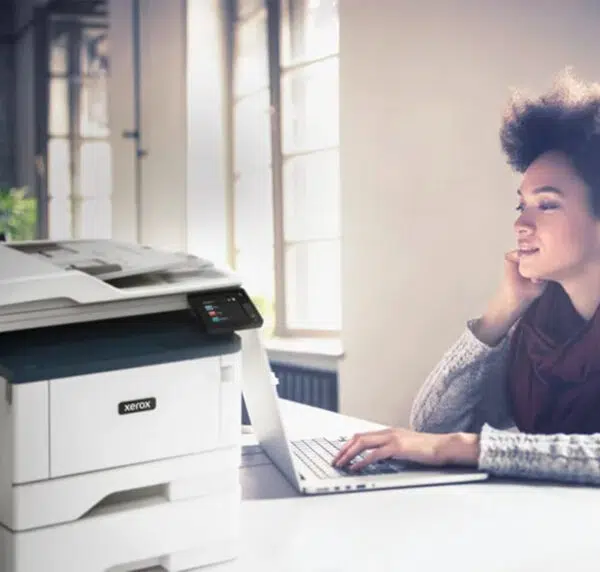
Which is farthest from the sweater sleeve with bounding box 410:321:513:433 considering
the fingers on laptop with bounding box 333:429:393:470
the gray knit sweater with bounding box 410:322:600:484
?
the fingers on laptop with bounding box 333:429:393:470

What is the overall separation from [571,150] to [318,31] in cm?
97

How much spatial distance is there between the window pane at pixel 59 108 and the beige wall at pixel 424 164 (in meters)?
1.36

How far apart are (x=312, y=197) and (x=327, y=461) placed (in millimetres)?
1143

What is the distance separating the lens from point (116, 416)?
3.68ft

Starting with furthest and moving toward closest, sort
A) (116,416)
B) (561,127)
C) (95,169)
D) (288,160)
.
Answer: (95,169) → (288,160) → (561,127) → (116,416)

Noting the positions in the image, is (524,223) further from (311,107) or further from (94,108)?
(94,108)

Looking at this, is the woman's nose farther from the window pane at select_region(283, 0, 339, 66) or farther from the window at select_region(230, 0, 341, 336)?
the window pane at select_region(283, 0, 339, 66)

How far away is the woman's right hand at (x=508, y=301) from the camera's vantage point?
1.85 m

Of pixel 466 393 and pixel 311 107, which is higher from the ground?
pixel 311 107

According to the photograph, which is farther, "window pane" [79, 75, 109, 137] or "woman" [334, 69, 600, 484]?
"window pane" [79, 75, 109, 137]

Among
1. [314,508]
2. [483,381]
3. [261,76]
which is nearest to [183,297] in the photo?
[314,508]

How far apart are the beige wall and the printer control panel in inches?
32.9

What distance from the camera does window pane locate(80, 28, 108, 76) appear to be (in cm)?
315

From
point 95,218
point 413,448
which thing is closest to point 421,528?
point 413,448
